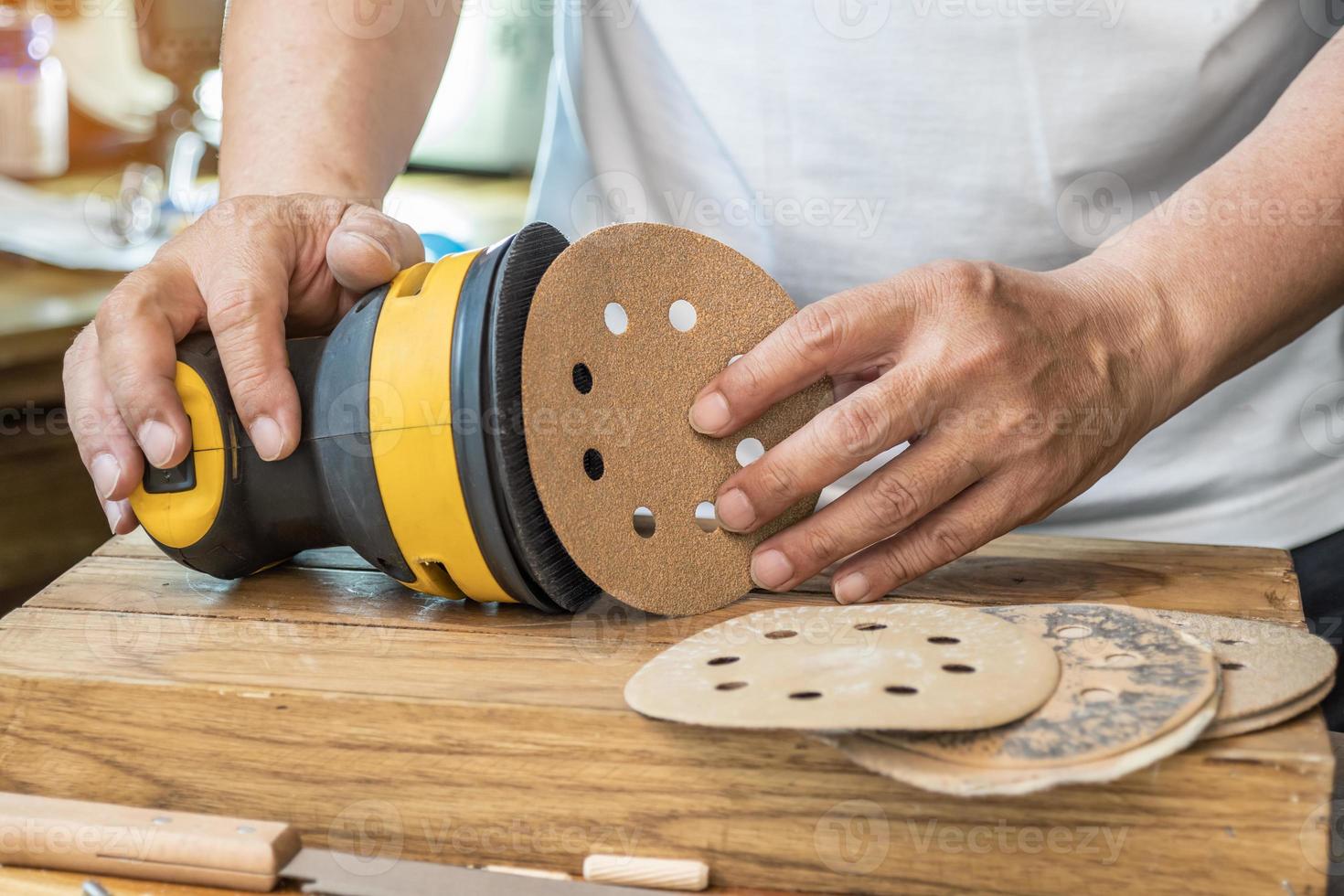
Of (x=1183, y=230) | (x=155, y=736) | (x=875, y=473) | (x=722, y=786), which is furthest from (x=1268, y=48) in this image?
(x=155, y=736)

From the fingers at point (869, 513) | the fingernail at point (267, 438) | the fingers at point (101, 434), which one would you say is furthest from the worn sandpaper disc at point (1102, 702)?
the fingers at point (101, 434)

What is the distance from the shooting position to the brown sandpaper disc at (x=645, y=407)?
759 millimetres

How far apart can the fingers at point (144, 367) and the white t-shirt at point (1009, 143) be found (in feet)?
1.90

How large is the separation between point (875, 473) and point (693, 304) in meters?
0.18

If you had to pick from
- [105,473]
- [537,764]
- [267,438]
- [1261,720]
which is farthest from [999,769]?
[105,473]

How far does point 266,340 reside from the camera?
2.75ft

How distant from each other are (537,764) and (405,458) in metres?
0.21

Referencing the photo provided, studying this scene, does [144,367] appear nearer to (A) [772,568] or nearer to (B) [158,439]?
(B) [158,439]

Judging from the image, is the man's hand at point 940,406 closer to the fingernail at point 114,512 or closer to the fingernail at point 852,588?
the fingernail at point 852,588

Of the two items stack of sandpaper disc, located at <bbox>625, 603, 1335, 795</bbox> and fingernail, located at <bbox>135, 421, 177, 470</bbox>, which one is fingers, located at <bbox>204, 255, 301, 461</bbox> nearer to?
fingernail, located at <bbox>135, 421, 177, 470</bbox>

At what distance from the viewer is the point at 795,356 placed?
82 centimetres

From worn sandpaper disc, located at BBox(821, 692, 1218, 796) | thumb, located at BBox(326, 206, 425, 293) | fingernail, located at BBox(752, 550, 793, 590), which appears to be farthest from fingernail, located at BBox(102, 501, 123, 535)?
worn sandpaper disc, located at BBox(821, 692, 1218, 796)

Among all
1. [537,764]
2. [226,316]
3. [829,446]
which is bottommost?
[537,764]

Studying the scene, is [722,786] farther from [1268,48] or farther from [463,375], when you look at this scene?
[1268,48]
